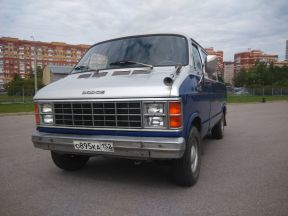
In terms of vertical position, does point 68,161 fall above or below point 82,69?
below

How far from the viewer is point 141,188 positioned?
12.5ft

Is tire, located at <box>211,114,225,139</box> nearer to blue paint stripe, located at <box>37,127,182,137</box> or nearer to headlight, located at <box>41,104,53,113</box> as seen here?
blue paint stripe, located at <box>37,127,182,137</box>

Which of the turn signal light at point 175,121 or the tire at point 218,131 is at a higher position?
the turn signal light at point 175,121

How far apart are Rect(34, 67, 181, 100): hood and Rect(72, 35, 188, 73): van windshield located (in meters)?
0.24

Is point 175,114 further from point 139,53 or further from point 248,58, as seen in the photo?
point 248,58

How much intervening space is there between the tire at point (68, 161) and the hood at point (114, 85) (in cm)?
100

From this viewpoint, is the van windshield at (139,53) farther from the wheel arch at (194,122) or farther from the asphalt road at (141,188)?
the asphalt road at (141,188)

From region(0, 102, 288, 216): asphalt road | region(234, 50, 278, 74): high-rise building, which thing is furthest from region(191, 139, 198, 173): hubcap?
region(234, 50, 278, 74): high-rise building

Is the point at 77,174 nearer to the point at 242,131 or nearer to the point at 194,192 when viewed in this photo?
the point at 194,192

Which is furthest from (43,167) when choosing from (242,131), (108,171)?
(242,131)

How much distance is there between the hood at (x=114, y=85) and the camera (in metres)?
3.34

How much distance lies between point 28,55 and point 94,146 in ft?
289

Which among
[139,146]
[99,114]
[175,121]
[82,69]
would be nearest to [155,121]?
[175,121]

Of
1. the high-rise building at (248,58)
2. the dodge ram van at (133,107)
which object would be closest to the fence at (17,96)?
the dodge ram van at (133,107)
